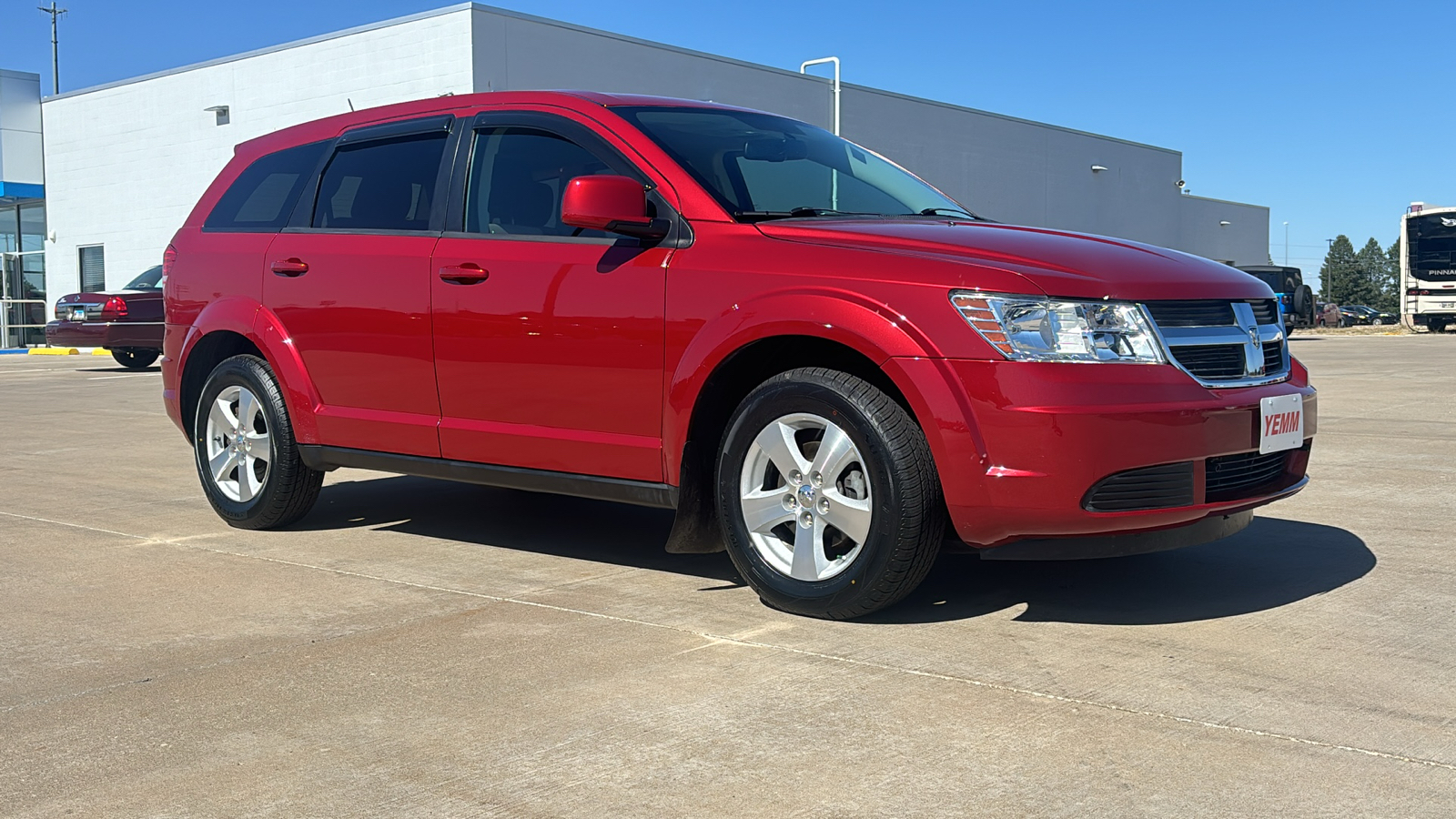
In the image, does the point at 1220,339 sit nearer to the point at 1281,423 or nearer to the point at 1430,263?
the point at 1281,423

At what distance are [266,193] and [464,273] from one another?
1.66 meters

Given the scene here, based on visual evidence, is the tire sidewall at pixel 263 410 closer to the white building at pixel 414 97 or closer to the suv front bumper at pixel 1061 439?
the suv front bumper at pixel 1061 439

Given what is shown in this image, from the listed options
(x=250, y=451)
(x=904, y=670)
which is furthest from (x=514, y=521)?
(x=904, y=670)

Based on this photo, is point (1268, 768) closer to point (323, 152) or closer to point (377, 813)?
point (377, 813)

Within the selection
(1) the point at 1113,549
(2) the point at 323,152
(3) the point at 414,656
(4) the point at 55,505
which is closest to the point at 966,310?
(1) the point at 1113,549

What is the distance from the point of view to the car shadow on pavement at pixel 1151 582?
182 inches

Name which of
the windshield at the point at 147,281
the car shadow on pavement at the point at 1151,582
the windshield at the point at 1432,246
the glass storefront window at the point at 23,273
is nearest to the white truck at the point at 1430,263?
the windshield at the point at 1432,246

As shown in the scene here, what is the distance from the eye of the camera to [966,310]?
4172mm

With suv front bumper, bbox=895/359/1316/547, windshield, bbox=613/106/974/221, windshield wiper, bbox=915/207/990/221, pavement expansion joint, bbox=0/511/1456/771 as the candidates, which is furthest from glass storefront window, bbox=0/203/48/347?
suv front bumper, bbox=895/359/1316/547

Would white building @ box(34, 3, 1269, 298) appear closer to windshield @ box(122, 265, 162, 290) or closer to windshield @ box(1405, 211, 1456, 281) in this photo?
windshield @ box(122, 265, 162, 290)

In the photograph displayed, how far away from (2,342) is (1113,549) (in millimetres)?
33784

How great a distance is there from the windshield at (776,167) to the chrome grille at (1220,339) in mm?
1329

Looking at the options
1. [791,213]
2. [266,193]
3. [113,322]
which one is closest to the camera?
[791,213]

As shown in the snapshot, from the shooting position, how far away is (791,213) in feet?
16.3
